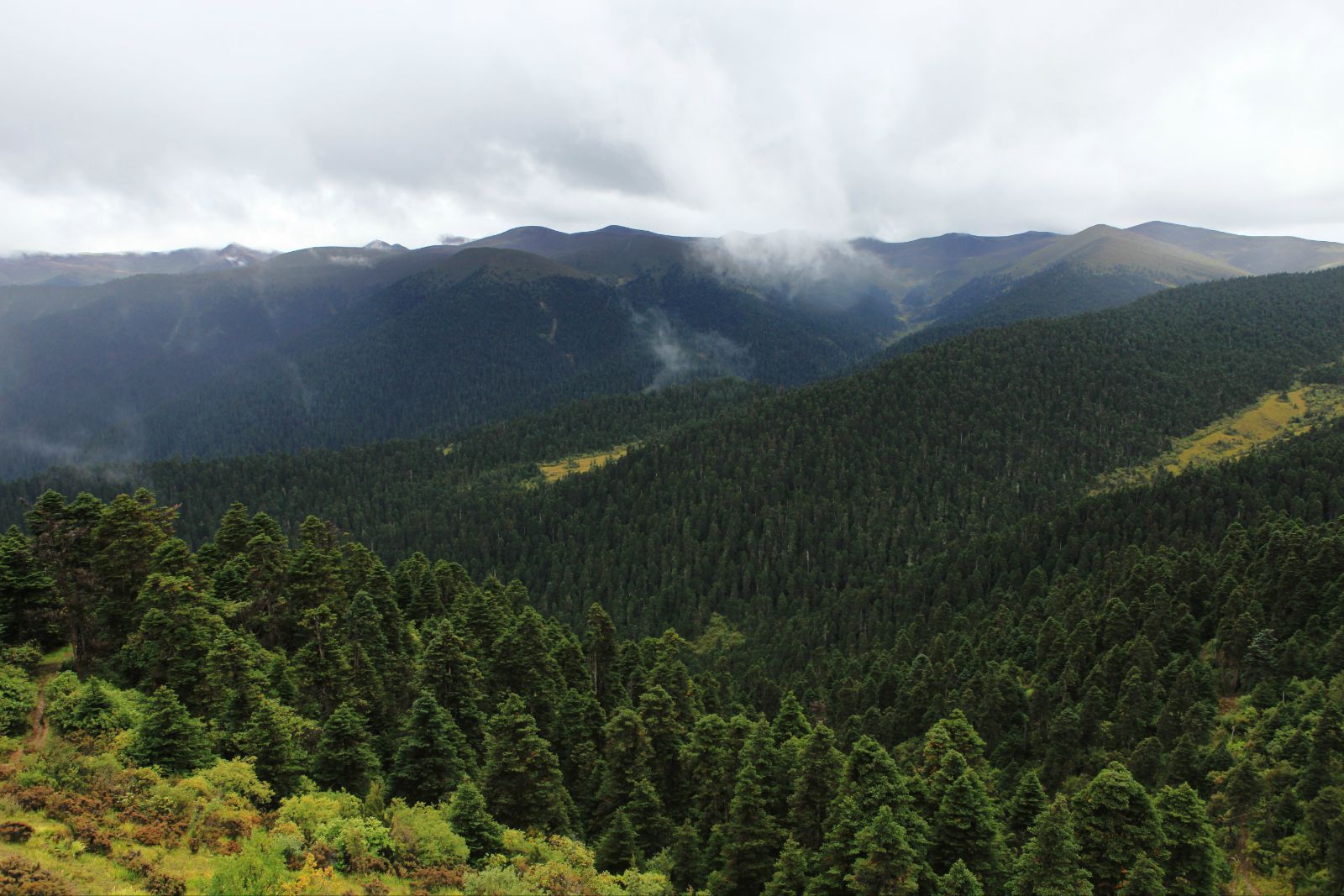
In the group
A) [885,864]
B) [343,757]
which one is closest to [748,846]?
[885,864]

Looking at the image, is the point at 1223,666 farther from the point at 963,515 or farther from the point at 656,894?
the point at 963,515

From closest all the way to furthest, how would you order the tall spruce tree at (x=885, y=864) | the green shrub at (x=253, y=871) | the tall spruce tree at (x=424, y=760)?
the green shrub at (x=253, y=871)
the tall spruce tree at (x=885, y=864)
the tall spruce tree at (x=424, y=760)

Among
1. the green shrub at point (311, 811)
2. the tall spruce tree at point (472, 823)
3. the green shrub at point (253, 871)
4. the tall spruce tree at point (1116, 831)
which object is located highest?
the green shrub at point (253, 871)

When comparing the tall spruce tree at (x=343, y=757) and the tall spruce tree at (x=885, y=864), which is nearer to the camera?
the tall spruce tree at (x=885, y=864)

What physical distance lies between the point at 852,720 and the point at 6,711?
68.7m

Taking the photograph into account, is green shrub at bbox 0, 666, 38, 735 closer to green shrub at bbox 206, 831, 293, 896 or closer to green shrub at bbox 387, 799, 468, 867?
green shrub at bbox 206, 831, 293, 896

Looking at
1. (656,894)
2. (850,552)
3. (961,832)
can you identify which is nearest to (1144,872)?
(961,832)

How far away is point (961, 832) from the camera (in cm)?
3278

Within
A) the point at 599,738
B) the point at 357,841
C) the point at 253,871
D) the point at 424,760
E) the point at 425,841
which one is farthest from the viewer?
the point at 599,738

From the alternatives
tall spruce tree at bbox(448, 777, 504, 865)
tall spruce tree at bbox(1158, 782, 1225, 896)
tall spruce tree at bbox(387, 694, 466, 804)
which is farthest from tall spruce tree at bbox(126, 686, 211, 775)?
tall spruce tree at bbox(1158, 782, 1225, 896)

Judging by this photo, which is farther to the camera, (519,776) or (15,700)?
(519,776)

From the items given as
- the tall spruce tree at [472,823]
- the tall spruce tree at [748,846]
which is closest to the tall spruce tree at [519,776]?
the tall spruce tree at [472,823]

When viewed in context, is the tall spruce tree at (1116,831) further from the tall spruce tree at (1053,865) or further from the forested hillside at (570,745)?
the tall spruce tree at (1053,865)

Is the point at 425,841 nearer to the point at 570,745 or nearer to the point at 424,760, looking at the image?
the point at 424,760
